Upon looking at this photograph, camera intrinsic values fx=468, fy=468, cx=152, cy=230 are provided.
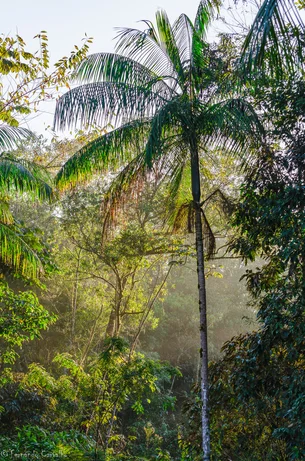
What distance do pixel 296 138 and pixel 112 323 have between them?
825 cm

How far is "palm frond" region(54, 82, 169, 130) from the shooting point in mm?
5871

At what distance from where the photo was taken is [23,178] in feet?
19.8

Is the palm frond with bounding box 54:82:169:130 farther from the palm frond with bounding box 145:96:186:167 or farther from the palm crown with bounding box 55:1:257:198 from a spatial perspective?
the palm frond with bounding box 145:96:186:167

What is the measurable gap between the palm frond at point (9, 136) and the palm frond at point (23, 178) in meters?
0.26

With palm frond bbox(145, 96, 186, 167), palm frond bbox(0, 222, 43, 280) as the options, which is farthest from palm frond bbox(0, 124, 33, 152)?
palm frond bbox(145, 96, 186, 167)

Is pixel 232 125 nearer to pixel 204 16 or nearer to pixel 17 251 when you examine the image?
pixel 204 16

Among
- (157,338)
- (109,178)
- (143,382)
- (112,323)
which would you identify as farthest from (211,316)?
(143,382)

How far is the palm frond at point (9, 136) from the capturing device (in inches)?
230

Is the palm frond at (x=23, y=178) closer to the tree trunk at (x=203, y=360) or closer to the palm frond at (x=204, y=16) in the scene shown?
the tree trunk at (x=203, y=360)

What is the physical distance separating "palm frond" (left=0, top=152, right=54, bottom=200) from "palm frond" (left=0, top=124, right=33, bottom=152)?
0.26 metres

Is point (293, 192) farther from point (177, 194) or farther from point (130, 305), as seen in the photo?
point (130, 305)

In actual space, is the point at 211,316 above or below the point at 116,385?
above

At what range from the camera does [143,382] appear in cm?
716

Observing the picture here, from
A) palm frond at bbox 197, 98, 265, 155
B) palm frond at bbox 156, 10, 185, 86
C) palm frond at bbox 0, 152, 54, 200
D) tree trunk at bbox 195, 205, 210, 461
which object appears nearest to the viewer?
tree trunk at bbox 195, 205, 210, 461
